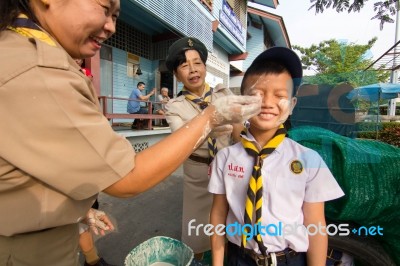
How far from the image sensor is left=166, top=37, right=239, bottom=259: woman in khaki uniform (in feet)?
6.67

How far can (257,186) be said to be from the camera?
1.19 meters

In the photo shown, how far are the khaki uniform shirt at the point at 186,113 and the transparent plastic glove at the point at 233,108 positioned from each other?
0.83 metres

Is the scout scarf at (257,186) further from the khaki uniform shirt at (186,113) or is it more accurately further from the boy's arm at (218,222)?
the khaki uniform shirt at (186,113)

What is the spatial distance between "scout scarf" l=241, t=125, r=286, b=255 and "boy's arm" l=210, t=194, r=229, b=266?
0.21 metres

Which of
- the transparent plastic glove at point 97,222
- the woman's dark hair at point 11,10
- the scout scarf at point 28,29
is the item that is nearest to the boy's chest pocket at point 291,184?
the transparent plastic glove at point 97,222

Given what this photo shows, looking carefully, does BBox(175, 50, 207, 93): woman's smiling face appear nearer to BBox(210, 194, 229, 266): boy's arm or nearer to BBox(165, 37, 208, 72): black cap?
BBox(165, 37, 208, 72): black cap

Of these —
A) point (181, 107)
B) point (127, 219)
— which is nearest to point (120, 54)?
point (127, 219)

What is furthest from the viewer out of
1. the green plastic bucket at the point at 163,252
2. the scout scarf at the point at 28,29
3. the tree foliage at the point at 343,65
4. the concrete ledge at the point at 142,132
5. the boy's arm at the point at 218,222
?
the concrete ledge at the point at 142,132

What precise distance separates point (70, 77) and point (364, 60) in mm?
1214

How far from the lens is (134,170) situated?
843mm

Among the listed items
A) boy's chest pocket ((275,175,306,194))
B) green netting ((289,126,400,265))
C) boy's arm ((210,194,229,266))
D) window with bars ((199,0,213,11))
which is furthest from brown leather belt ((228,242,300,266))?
window with bars ((199,0,213,11))

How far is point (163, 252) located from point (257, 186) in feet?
3.74

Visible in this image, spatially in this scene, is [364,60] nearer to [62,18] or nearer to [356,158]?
[356,158]

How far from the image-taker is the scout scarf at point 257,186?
3.81ft
